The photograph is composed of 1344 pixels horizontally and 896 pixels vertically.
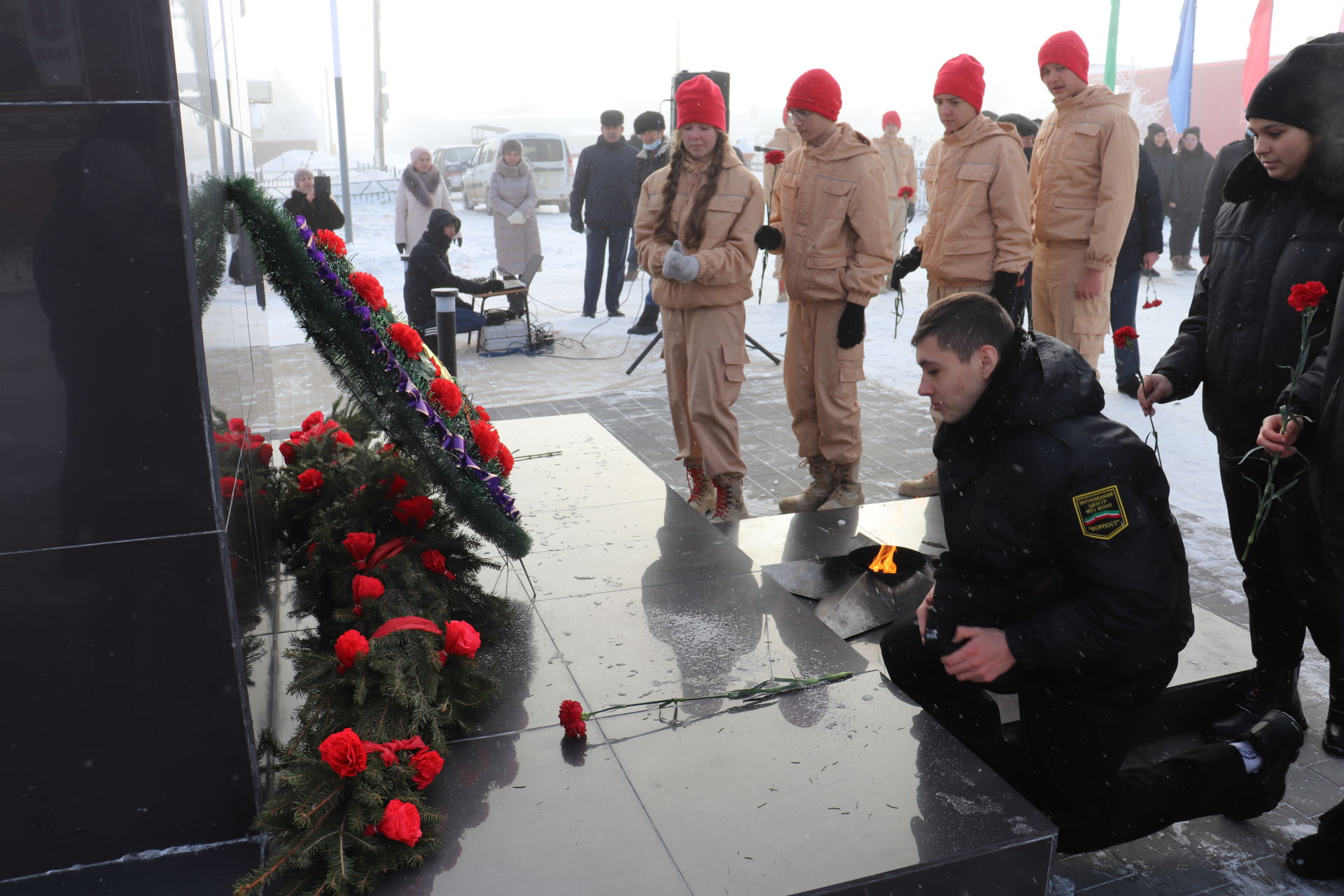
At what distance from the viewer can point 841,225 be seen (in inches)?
201

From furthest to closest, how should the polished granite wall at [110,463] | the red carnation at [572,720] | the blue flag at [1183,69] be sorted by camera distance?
the blue flag at [1183,69], the red carnation at [572,720], the polished granite wall at [110,463]

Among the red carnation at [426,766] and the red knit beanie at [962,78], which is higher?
the red knit beanie at [962,78]

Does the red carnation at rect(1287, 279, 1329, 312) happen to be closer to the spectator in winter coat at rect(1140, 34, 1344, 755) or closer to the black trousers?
the spectator in winter coat at rect(1140, 34, 1344, 755)

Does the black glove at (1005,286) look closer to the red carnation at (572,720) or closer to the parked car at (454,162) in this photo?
the red carnation at (572,720)

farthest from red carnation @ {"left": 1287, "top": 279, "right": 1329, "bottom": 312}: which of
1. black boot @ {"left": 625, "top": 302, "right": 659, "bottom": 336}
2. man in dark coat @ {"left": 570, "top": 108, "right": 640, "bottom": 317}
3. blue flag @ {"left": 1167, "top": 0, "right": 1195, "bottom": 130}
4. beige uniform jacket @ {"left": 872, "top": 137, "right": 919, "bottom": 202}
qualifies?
blue flag @ {"left": 1167, "top": 0, "right": 1195, "bottom": 130}

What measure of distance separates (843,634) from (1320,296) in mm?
1735

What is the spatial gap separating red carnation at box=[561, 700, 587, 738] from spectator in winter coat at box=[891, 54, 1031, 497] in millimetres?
3325

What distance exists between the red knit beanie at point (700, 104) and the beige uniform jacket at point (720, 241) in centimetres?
18

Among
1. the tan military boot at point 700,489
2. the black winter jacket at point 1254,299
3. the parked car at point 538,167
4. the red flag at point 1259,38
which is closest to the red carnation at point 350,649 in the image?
the black winter jacket at point 1254,299

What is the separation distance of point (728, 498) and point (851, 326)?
3.46ft

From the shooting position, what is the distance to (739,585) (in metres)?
3.48

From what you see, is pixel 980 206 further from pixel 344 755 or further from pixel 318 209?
pixel 318 209

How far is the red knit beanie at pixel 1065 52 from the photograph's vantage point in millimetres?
5641

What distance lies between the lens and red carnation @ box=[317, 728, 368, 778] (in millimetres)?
2031
